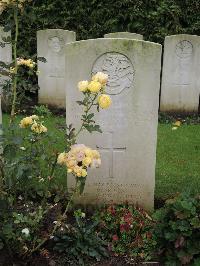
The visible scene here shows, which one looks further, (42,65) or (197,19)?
(197,19)

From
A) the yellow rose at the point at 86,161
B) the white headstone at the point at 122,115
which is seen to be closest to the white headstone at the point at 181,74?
the white headstone at the point at 122,115

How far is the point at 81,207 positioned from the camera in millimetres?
4082

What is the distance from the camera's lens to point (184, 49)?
7.60 m

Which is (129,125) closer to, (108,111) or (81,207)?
(108,111)

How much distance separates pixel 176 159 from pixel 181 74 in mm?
2634

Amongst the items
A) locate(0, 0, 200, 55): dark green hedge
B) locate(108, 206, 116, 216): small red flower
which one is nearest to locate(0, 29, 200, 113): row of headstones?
locate(0, 0, 200, 55): dark green hedge

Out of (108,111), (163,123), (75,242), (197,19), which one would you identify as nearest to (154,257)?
(75,242)

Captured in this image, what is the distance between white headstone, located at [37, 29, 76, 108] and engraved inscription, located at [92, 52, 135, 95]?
4249mm

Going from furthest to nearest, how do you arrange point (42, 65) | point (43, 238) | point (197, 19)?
point (197, 19) → point (42, 65) → point (43, 238)

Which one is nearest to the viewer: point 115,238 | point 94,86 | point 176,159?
point 94,86

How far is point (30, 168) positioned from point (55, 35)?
5113mm

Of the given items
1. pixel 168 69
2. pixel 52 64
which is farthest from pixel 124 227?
pixel 52 64

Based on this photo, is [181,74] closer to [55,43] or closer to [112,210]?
[55,43]

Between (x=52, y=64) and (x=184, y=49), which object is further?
(x=52, y=64)
